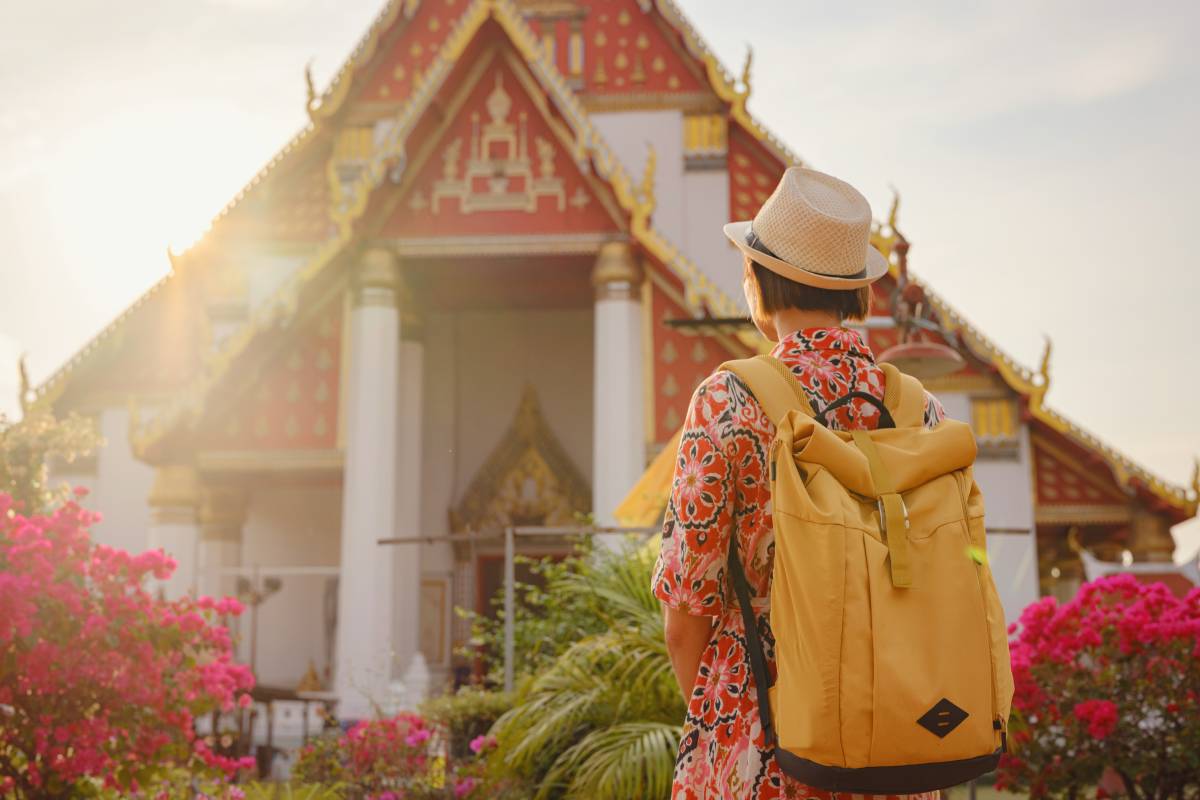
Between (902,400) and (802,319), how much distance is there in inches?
8.3

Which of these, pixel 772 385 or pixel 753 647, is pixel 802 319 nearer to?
pixel 772 385

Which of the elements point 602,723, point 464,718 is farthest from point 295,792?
point 602,723

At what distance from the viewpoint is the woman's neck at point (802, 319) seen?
6.54ft

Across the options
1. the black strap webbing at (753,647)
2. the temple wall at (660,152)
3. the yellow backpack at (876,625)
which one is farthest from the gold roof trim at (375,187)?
the yellow backpack at (876,625)

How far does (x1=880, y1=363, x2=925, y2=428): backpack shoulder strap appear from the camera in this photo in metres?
1.95

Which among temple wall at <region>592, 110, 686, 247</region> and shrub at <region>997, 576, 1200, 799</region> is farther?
temple wall at <region>592, 110, 686, 247</region>

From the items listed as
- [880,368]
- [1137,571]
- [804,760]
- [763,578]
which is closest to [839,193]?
[880,368]

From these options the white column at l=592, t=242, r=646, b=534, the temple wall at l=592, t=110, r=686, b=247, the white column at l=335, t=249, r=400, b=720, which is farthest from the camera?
the temple wall at l=592, t=110, r=686, b=247

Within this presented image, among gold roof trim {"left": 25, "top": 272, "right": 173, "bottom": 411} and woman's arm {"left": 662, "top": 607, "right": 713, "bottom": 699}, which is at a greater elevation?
gold roof trim {"left": 25, "top": 272, "right": 173, "bottom": 411}

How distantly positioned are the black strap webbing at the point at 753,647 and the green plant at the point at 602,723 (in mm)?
2677

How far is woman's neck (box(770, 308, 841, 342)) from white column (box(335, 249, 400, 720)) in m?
8.30

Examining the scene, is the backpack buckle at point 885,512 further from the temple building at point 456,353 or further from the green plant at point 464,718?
the temple building at point 456,353

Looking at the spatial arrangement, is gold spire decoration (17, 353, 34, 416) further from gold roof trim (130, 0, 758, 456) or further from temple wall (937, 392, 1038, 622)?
temple wall (937, 392, 1038, 622)

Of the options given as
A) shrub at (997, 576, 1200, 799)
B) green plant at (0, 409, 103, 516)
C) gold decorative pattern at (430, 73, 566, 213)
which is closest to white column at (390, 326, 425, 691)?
gold decorative pattern at (430, 73, 566, 213)
